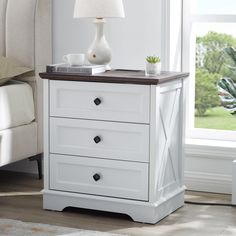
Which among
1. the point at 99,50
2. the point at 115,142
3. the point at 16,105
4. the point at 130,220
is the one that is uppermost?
the point at 99,50

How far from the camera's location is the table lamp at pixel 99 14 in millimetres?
3799

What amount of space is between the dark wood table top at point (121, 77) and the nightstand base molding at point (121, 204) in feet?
1.93

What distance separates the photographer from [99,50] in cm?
384

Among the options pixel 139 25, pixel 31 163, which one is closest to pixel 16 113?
pixel 31 163

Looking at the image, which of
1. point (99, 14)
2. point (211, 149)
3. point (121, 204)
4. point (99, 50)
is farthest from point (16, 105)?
point (211, 149)

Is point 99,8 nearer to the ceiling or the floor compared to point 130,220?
nearer to the ceiling

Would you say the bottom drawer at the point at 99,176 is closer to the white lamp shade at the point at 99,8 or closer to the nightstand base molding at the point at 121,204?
the nightstand base molding at the point at 121,204

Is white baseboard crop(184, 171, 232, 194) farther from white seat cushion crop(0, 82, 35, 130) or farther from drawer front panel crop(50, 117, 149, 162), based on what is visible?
white seat cushion crop(0, 82, 35, 130)

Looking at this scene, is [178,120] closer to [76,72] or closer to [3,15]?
[76,72]

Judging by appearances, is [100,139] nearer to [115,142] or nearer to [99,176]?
[115,142]

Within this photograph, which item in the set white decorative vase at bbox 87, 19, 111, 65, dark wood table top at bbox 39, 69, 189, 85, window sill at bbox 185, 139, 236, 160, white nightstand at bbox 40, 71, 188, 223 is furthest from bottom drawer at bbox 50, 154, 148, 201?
window sill at bbox 185, 139, 236, 160

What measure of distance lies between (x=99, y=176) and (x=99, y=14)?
0.83m

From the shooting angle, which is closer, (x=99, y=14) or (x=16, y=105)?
(x=99, y=14)

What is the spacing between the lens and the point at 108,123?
3635 mm
